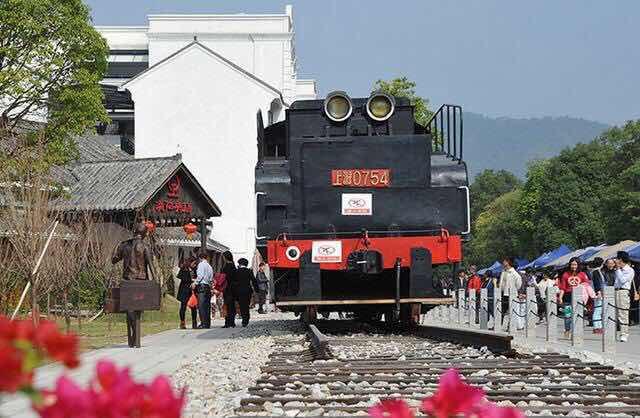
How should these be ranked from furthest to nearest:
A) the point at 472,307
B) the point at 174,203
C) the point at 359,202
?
the point at 174,203 < the point at 472,307 < the point at 359,202

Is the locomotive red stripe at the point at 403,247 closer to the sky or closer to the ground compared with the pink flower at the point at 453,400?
closer to the sky

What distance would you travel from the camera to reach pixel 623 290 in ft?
59.4

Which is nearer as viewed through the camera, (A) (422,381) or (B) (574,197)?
(A) (422,381)

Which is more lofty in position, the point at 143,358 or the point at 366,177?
the point at 366,177

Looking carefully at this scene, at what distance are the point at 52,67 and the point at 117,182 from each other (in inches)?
399

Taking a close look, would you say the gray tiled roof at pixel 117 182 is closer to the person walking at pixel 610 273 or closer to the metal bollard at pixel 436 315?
the metal bollard at pixel 436 315

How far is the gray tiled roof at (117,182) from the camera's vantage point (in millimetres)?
32469

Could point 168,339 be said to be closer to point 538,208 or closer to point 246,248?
point 246,248

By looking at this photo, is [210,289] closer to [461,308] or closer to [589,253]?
[461,308]

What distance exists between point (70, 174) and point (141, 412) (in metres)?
36.4

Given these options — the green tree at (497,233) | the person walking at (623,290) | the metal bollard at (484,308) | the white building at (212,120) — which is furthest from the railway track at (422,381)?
the green tree at (497,233)

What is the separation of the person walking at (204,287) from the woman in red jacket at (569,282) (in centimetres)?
754

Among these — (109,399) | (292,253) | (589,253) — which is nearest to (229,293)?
(292,253)

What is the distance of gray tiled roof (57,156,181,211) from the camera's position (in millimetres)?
32469
